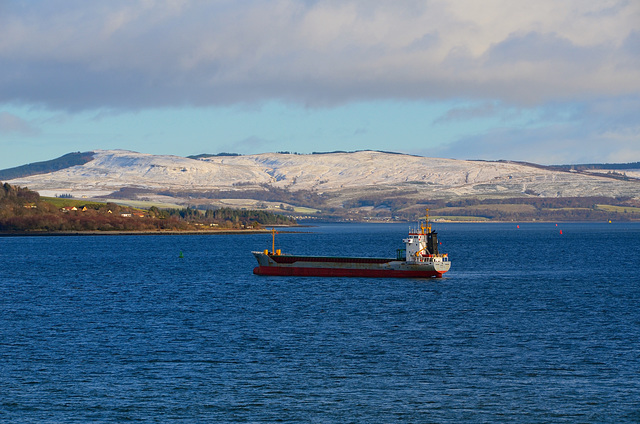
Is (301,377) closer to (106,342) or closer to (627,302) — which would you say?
(106,342)

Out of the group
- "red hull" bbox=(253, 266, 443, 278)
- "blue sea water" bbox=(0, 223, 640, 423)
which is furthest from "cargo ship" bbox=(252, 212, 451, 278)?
"blue sea water" bbox=(0, 223, 640, 423)

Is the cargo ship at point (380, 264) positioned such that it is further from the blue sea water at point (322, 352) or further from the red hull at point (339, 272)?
the blue sea water at point (322, 352)

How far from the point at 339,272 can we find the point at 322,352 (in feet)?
194

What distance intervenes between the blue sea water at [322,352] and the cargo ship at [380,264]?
4358 mm

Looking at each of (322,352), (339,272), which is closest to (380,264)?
(339,272)

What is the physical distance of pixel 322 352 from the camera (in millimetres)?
52844

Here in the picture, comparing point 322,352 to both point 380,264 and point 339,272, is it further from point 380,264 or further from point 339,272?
point 339,272

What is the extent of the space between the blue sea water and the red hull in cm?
440

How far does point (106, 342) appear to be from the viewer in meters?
56.7

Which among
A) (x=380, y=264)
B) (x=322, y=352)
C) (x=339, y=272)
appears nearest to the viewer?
(x=322, y=352)

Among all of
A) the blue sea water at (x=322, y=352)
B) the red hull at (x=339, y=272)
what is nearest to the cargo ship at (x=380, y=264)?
the red hull at (x=339, y=272)

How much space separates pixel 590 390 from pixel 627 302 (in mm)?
42451

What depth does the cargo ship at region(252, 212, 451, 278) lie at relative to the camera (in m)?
106

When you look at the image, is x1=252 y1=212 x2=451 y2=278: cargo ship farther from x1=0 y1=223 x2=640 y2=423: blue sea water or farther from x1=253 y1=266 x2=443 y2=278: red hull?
x1=0 y1=223 x2=640 y2=423: blue sea water
